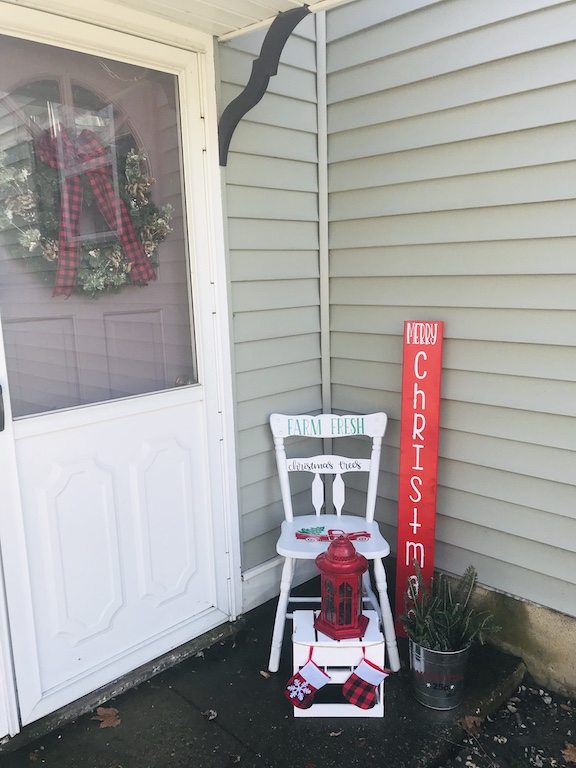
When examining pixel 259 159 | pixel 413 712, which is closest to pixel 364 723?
pixel 413 712

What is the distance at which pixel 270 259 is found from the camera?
2461 millimetres

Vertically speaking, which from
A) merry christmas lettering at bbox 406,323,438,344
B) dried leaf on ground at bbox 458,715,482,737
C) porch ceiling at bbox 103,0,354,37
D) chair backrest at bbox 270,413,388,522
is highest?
porch ceiling at bbox 103,0,354,37

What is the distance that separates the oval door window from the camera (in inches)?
70.9

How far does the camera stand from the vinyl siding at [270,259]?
7.61ft

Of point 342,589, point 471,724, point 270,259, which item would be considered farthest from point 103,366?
point 471,724

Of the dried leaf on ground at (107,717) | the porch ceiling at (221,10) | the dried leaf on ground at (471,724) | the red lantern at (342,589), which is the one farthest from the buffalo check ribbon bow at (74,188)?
the dried leaf on ground at (471,724)

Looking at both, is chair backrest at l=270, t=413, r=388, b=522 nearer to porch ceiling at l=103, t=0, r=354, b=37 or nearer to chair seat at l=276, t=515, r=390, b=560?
chair seat at l=276, t=515, r=390, b=560

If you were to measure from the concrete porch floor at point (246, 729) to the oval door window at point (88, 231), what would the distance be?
104 cm

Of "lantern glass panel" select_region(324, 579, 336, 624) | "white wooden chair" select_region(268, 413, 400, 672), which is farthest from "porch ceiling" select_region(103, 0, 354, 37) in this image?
"lantern glass panel" select_region(324, 579, 336, 624)

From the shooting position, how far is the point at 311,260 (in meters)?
2.62

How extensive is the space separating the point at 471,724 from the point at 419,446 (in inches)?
36.5

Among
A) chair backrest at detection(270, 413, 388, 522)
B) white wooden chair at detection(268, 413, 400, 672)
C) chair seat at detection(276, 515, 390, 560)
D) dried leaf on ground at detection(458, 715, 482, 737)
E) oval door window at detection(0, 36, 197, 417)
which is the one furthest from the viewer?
chair backrest at detection(270, 413, 388, 522)

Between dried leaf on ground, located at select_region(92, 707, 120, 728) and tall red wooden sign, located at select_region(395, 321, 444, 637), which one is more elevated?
tall red wooden sign, located at select_region(395, 321, 444, 637)

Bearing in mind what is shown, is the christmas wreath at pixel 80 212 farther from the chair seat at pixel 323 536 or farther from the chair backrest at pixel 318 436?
the chair seat at pixel 323 536
